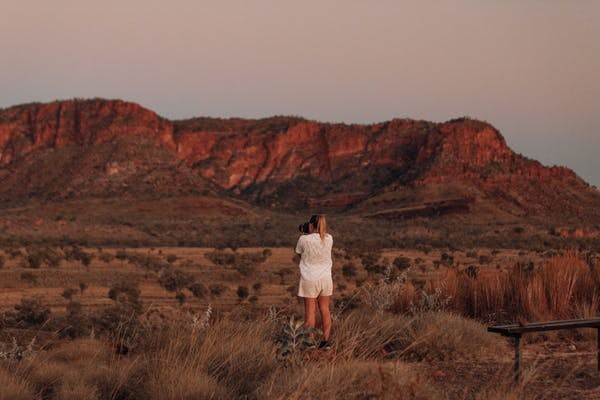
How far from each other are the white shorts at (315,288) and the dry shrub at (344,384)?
2301mm

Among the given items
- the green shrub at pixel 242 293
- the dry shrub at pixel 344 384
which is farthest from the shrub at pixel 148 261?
the dry shrub at pixel 344 384

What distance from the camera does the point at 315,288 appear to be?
338 inches

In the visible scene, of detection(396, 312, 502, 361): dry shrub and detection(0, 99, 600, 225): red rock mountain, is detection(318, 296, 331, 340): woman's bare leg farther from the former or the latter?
detection(0, 99, 600, 225): red rock mountain

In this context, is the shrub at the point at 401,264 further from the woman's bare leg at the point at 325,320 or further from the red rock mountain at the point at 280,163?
the red rock mountain at the point at 280,163

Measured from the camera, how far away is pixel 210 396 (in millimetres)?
5938

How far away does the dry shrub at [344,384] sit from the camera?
5.52 m

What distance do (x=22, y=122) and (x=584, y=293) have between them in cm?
9923

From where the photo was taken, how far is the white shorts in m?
8.56

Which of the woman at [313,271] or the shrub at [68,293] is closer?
the woman at [313,271]

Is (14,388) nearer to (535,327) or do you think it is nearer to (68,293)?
(535,327)

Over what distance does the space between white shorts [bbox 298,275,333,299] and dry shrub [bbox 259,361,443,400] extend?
7.55 ft

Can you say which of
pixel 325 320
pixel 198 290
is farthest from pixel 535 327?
pixel 198 290

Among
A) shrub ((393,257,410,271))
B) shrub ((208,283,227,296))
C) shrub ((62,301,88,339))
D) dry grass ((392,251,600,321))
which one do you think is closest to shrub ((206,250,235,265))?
shrub ((393,257,410,271))

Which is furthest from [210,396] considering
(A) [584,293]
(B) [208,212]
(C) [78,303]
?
(B) [208,212]
